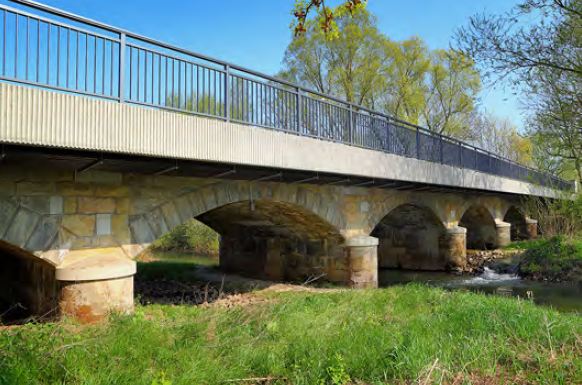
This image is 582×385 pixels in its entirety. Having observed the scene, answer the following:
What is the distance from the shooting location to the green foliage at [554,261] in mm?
13938

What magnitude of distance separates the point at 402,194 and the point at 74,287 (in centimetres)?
922

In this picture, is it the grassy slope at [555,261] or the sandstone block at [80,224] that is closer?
the sandstone block at [80,224]

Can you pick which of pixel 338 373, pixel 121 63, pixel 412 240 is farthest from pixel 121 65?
pixel 412 240

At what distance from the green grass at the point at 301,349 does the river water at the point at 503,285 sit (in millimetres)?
5719

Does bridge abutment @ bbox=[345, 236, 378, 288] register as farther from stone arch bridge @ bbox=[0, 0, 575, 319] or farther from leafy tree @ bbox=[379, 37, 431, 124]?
leafy tree @ bbox=[379, 37, 431, 124]

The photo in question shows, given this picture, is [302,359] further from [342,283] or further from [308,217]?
[342,283]

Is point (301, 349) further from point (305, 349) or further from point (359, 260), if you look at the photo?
point (359, 260)

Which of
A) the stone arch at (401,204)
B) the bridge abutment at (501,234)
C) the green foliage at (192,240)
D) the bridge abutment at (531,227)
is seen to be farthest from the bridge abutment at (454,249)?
the bridge abutment at (531,227)

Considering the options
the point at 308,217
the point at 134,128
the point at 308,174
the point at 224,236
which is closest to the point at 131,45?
the point at 134,128

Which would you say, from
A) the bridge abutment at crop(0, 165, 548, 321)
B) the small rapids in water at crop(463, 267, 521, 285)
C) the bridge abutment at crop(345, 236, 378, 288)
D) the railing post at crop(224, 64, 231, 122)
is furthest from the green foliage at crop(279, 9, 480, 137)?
the railing post at crop(224, 64, 231, 122)

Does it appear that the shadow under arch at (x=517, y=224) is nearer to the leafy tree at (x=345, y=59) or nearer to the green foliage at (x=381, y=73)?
the green foliage at (x=381, y=73)

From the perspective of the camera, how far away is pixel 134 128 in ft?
17.2

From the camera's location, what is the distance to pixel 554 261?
14555 mm

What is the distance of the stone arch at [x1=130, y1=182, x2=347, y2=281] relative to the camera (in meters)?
6.98
